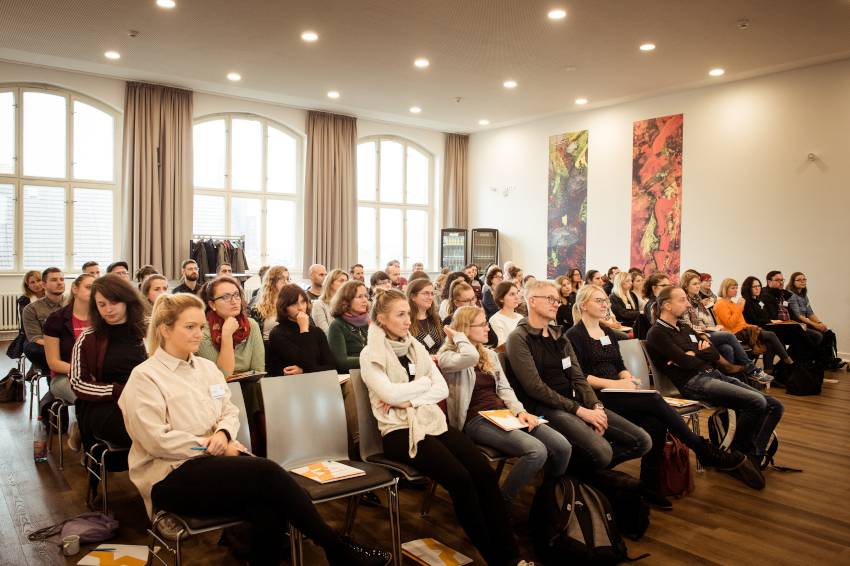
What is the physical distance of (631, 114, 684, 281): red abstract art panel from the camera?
11.4 m

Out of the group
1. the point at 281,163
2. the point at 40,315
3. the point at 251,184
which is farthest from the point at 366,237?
the point at 40,315

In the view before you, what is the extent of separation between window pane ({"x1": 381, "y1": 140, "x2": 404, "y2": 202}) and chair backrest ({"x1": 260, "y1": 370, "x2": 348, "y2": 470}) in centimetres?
1158

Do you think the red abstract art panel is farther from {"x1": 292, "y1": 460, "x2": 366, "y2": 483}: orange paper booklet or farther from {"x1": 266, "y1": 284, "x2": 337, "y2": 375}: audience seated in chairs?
{"x1": 292, "y1": 460, "x2": 366, "y2": 483}: orange paper booklet

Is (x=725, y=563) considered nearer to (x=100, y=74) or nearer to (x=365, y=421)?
(x=365, y=421)

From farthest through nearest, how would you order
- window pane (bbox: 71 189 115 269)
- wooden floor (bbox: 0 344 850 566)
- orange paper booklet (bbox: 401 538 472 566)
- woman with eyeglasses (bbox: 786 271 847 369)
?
window pane (bbox: 71 189 115 269) → woman with eyeglasses (bbox: 786 271 847 369) → wooden floor (bbox: 0 344 850 566) → orange paper booklet (bbox: 401 538 472 566)

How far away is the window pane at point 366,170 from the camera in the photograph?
46.3ft

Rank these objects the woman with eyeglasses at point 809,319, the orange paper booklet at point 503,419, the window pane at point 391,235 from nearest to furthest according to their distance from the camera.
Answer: the orange paper booklet at point 503,419, the woman with eyeglasses at point 809,319, the window pane at point 391,235

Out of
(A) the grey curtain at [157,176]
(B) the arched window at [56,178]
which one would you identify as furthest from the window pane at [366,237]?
(B) the arched window at [56,178]

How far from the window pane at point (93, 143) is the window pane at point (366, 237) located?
16.6 feet

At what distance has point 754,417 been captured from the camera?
174 inches

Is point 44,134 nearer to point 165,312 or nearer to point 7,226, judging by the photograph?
point 7,226

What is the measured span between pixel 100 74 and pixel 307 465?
9.92m

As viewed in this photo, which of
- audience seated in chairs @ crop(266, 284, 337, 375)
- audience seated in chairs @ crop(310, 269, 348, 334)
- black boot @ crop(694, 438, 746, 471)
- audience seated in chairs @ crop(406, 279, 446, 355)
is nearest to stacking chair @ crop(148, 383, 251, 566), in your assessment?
audience seated in chairs @ crop(266, 284, 337, 375)

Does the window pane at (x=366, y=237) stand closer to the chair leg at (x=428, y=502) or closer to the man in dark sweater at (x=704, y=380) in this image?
the man in dark sweater at (x=704, y=380)
